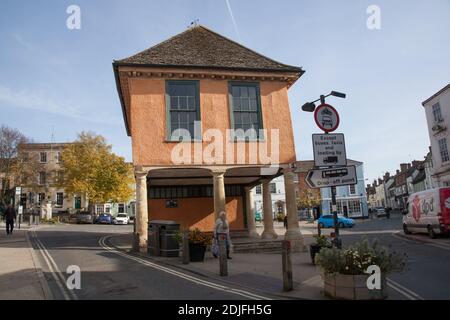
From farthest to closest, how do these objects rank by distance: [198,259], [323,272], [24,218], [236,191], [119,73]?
[24,218]
[236,191]
[119,73]
[198,259]
[323,272]

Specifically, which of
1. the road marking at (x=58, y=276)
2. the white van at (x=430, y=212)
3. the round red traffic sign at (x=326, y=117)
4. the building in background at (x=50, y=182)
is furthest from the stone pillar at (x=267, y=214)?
the building in background at (x=50, y=182)

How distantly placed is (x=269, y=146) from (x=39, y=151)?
172 feet

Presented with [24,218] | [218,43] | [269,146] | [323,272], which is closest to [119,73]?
[218,43]

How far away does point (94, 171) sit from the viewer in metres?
46.0

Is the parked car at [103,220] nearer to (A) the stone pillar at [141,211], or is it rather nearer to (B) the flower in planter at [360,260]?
(A) the stone pillar at [141,211]

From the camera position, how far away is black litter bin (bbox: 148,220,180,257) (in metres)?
13.1

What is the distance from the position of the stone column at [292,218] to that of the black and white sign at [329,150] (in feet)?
29.1

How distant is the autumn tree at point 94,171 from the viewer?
46.3m

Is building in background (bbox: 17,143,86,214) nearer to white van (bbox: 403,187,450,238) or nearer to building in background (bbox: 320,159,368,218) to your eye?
building in background (bbox: 320,159,368,218)

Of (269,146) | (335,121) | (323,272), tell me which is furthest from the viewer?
(269,146)

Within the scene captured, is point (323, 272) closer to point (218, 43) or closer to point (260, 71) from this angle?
point (260, 71)

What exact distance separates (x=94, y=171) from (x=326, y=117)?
4237 centimetres

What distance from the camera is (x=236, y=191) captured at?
2205 cm

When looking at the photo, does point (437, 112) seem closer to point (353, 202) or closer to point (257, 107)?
point (257, 107)
